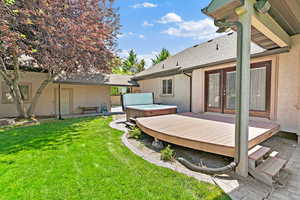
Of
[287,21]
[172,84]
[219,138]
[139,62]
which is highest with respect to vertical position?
[139,62]

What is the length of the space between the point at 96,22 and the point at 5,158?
7855 mm

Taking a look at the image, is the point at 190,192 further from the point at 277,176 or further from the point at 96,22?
the point at 96,22

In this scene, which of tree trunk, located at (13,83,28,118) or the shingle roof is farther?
tree trunk, located at (13,83,28,118)

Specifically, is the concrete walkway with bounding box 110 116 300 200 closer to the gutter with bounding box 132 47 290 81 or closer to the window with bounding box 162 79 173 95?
the gutter with bounding box 132 47 290 81

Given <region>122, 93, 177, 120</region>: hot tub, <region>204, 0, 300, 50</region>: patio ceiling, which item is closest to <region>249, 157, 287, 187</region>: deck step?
<region>204, 0, 300, 50</region>: patio ceiling

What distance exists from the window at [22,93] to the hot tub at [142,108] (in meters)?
6.63

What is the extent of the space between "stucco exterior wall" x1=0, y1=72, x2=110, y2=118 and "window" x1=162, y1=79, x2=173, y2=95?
548 centimetres

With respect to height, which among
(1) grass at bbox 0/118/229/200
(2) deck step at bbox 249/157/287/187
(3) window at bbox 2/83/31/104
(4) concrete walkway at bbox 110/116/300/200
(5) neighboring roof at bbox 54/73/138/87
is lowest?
(4) concrete walkway at bbox 110/116/300/200

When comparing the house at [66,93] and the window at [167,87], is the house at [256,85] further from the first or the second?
the house at [66,93]

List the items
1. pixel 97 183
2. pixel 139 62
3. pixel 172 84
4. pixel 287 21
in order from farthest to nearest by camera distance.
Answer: pixel 139 62, pixel 172 84, pixel 287 21, pixel 97 183

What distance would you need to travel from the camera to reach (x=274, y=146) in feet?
14.2

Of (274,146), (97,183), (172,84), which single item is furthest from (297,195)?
(172,84)

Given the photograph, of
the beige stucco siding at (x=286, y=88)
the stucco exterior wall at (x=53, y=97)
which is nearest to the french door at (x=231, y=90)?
the beige stucco siding at (x=286, y=88)

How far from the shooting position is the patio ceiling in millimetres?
2840
